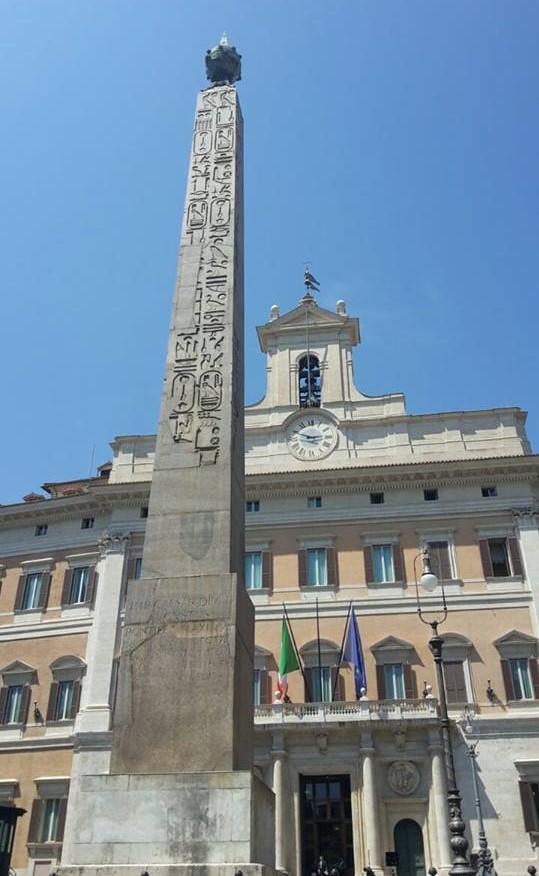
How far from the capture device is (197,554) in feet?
28.6

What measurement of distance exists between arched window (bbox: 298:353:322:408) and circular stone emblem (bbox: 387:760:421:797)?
11192 millimetres

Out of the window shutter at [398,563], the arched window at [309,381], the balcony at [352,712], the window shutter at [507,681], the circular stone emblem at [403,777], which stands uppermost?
the arched window at [309,381]

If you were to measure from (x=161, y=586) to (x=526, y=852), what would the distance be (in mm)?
15573

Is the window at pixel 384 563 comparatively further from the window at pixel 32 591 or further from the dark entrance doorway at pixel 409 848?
the window at pixel 32 591

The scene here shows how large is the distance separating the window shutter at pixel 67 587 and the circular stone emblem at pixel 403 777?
10961 mm

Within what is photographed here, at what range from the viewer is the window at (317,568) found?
79.2ft

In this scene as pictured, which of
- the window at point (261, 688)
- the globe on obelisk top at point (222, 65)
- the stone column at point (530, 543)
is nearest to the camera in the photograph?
the globe on obelisk top at point (222, 65)

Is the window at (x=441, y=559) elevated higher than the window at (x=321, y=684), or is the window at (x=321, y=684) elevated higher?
the window at (x=441, y=559)

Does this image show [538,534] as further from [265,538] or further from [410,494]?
[265,538]

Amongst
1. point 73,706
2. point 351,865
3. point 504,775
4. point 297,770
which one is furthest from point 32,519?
point 504,775

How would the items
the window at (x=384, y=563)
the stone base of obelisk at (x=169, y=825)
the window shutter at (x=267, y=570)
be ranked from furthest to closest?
the window shutter at (x=267, y=570) < the window at (x=384, y=563) < the stone base of obelisk at (x=169, y=825)

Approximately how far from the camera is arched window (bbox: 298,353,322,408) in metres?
27.0

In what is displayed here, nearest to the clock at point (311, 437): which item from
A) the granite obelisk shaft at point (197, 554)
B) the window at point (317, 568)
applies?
the window at point (317, 568)

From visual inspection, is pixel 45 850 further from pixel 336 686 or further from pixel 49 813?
pixel 336 686
